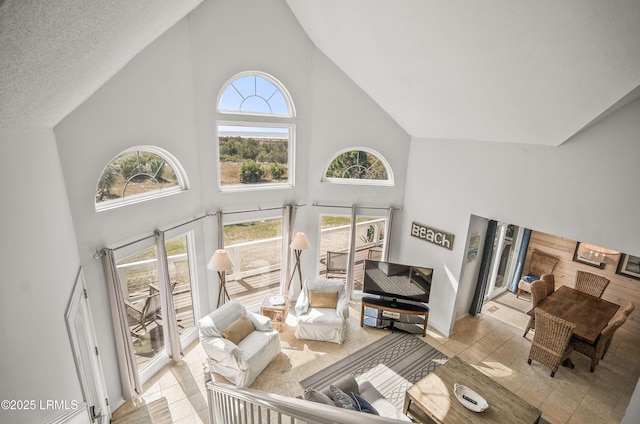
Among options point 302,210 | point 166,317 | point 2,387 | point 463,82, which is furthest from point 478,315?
point 2,387

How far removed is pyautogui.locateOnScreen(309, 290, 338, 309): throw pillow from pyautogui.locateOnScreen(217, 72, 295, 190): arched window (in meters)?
2.20

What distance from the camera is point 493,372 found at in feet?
16.7

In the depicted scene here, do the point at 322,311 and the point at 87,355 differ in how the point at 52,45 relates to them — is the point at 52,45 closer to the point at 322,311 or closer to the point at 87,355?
the point at 87,355

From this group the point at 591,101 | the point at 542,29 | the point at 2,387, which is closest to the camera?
the point at 2,387

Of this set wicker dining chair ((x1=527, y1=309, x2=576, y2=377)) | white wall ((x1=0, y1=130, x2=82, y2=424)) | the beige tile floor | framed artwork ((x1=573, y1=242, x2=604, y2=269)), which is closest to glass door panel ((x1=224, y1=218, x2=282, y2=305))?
the beige tile floor

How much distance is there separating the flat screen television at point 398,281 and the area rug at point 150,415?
373 cm

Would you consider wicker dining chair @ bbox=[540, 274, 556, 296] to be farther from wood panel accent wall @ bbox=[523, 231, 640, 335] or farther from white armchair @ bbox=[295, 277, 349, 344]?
white armchair @ bbox=[295, 277, 349, 344]

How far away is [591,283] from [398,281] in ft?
12.9

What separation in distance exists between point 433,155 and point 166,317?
5276 mm

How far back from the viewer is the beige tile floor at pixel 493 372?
14.5 ft

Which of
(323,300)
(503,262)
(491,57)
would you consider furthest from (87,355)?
(503,262)

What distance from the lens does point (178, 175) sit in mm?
4883

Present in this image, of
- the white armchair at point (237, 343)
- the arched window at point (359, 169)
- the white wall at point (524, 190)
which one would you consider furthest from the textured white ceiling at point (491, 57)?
the white armchair at point (237, 343)

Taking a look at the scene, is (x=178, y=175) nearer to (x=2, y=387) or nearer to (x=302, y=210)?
(x=302, y=210)
